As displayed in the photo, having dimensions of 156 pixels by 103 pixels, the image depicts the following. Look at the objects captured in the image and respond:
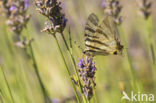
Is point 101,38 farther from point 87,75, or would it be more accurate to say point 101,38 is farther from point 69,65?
point 69,65

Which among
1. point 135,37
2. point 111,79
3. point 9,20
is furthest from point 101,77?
point 135,37

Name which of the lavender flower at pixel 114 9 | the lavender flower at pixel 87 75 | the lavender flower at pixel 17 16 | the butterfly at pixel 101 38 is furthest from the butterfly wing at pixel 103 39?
the lavender flower at pixel 17 16

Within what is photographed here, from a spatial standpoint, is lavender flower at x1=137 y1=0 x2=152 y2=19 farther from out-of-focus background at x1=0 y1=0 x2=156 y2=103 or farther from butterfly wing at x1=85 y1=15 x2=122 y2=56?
butterfly wing at x1=85 y1=15 x2=122 y2=56

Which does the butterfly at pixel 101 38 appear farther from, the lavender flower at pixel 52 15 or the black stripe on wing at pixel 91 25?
the lavender flower at pixel 52 15

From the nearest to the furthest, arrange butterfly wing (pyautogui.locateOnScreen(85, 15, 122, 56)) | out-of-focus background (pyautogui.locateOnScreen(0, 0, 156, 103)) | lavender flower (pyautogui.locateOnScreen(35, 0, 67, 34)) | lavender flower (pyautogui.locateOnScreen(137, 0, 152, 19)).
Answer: lavender flower (pyautogui.locateOnScreen(35, 0, 67, 34)), butterfly wing (pyautogui.locateOnScreen(85, 15, 122, 56)), lavender flower (pyautogui.locateOnScreen(137, 0, 152, 19)), out-of-focus background (pyautogui.locateOnScreen(0, 0, 156, 103))

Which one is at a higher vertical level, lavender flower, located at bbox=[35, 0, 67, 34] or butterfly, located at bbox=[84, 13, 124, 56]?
lavender flower, located at bbox=[35, 0, 67, 34]

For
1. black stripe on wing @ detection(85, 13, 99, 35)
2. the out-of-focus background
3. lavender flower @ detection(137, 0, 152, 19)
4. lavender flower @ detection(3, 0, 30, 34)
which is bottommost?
the out-of-focus background

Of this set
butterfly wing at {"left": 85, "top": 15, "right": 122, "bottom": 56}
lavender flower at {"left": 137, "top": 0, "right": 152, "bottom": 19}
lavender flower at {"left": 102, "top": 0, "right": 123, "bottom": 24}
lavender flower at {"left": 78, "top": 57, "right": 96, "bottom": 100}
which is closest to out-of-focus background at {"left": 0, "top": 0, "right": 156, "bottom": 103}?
lavender flower at {"left": 137, "top": 0, "right": 152, "bottom": 19}
